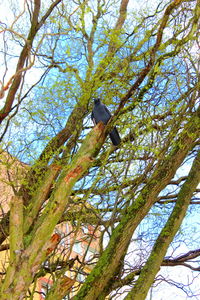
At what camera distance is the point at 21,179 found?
344 inches

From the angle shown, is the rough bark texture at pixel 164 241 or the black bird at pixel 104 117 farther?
the black bird at pixel 104 117

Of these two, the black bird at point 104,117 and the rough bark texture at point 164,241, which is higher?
the black bird at point 104,117

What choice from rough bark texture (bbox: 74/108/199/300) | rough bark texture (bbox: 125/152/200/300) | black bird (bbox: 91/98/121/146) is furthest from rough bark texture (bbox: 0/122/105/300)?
rough bark texture (bbox: 125/152/200/300)

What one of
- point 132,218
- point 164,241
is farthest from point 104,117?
point 164,241

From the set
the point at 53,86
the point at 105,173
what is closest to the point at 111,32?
the point at 53,86

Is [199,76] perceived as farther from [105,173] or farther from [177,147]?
[105,173]

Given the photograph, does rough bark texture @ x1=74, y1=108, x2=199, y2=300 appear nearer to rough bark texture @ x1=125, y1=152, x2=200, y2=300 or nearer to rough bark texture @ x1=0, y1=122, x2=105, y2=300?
rough bark texture @ x1=125, y1=152, x2=200, y2=300

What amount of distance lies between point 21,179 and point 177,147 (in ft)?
11.4

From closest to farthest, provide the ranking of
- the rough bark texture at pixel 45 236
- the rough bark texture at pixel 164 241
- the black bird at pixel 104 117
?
the rough bark texture at pixel 45 236 → the rough bark texture at pixel 164 241 → the black bird at pixel 104 117

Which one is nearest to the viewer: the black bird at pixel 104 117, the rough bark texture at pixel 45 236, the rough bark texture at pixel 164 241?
the rough bark texture at pixel 45 236

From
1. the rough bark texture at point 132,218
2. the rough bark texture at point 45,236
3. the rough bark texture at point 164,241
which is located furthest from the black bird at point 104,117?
the rough bark texture at point 164,241

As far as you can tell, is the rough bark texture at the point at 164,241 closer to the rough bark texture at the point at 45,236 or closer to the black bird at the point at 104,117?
the black bird at the point at 104,117

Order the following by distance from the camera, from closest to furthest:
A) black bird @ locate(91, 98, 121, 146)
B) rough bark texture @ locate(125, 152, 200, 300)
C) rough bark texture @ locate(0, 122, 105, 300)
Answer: rough bark texture @ locate(0, 122, 105, 300) < rough bark texture @ locate(125, 152, 200, 300) < black bird @ locate(91, 98, 121, 146)

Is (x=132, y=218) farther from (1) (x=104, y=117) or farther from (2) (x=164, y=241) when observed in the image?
(1) (x=104, y=117)
